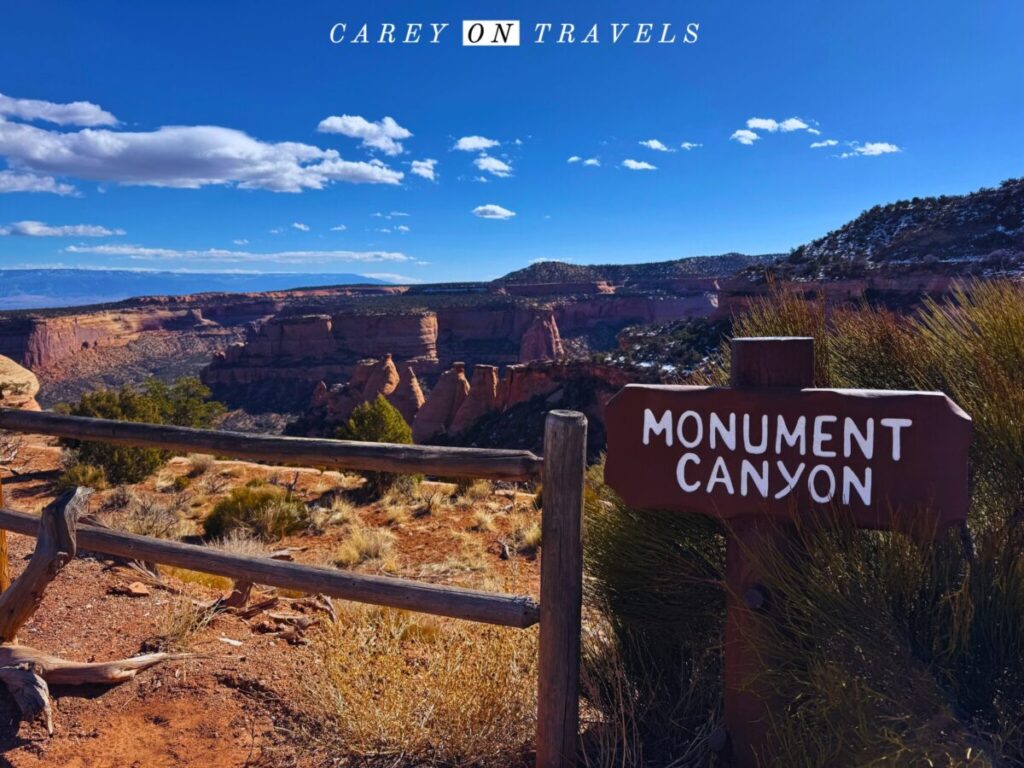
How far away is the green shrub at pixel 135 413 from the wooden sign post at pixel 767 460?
25.7 ft

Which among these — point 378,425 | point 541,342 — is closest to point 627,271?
point 541,342

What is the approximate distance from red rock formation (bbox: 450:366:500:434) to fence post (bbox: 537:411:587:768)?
36321mm

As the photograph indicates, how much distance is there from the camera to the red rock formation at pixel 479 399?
1534 inches

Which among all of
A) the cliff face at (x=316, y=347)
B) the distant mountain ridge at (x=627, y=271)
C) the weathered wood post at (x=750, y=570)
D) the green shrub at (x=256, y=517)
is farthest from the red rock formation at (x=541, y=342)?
the weathered wood post at (x=750, y=570)

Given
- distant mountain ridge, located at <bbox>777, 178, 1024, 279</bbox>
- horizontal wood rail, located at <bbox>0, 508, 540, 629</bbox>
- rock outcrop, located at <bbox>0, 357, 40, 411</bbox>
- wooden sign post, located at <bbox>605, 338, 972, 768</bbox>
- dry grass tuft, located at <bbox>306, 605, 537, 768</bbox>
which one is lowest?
rock outcrop, located at <bbox>0, 357, 40, 411</bbox>

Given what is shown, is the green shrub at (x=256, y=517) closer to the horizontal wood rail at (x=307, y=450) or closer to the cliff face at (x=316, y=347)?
the horizontal wood rail at (x=307, y=450)

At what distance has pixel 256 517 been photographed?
8750mm

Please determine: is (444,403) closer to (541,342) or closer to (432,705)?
(541,342)

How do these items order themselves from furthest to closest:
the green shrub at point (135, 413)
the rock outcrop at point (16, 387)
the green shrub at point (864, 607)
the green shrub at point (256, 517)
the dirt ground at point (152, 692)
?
1. the rock outcrop at point (16, 387)
2. the green shrub at point (135, 413)
3. the green shrub at point (256, 517)
4. the dirt ground at point (152, 692)
5. the green shrub at point (864, 607)

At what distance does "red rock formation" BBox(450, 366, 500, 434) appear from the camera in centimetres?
3897

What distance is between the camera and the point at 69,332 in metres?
74.2

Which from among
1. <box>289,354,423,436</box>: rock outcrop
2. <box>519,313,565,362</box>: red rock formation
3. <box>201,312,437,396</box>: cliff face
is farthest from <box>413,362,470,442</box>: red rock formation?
<box>519,313,565,362</box>: red rock formation

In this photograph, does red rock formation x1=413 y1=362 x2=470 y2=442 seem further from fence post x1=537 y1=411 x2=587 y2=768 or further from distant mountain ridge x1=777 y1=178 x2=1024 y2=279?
fence post x1=537 y1=411 x2=587 y2=768

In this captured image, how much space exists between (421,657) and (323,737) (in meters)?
0.97
